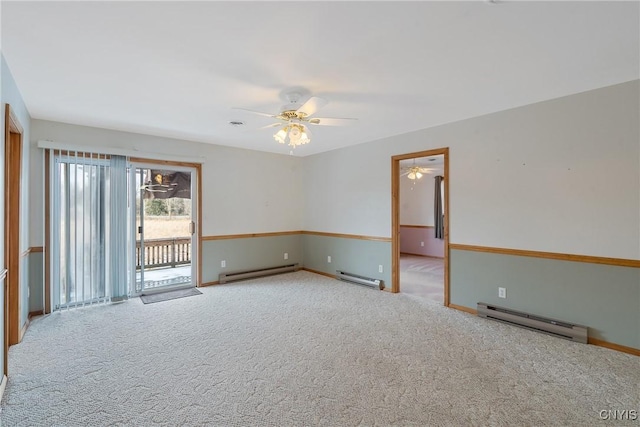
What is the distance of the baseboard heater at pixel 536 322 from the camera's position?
2.96 metres

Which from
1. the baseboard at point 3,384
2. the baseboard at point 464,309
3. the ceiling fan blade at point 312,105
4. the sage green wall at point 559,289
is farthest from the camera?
the baseboard at point 464,309

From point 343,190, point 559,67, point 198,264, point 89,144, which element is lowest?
point 198,264

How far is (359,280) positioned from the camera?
5.12 metres

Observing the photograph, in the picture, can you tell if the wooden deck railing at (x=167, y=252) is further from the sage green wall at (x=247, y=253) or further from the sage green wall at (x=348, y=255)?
the sage green wall at (x=348, y=255)

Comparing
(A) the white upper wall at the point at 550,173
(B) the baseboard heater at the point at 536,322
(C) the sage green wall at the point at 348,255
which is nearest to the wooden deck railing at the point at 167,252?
(C) the sage green wall at the point at 348,255

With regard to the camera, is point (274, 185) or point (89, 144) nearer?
point (89, 144)

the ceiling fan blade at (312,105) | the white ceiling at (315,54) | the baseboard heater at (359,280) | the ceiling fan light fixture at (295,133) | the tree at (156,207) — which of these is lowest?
the baseboard heater at (359,280)

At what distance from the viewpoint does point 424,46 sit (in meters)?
2.13

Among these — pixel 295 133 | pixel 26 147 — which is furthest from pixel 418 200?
pixel 26 147

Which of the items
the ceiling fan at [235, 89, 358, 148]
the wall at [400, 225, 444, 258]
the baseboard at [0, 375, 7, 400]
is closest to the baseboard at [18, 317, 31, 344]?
the baseboard at [0, 375, 7, 400]

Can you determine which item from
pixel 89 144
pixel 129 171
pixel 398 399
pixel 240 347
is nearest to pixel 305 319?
pixel 240 347

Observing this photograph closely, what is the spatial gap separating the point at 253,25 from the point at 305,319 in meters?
3.00

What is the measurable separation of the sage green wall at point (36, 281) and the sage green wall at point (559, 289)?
5.28 meters

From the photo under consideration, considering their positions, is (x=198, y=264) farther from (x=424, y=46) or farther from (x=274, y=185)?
(x=424, y=46)
